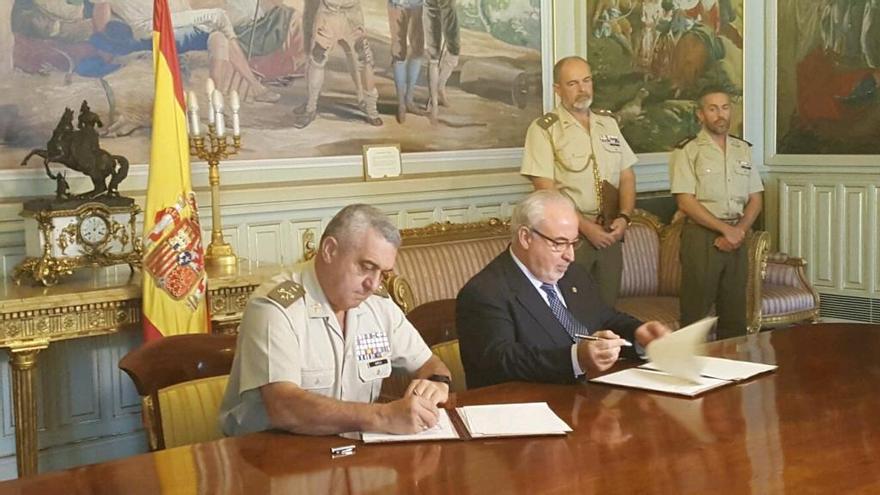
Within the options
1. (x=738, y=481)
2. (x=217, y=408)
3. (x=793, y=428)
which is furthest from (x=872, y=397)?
(x=217, y=408)

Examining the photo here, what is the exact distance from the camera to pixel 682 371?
127 inches

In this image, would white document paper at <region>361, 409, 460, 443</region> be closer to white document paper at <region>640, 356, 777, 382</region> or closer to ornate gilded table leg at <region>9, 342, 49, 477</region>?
white document paper at <region>640, 356, 777, 382</region>

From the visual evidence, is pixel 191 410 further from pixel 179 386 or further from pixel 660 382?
pixel 660 382

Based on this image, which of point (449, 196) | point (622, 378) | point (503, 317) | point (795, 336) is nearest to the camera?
point (622, 378)

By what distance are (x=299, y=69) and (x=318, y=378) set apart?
10.8 feet

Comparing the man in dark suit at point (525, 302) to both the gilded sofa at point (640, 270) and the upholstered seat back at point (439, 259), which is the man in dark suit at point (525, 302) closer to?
the gilded sofa at point (640, 270)

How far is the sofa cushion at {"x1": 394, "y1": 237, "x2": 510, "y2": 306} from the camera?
597 centimetres

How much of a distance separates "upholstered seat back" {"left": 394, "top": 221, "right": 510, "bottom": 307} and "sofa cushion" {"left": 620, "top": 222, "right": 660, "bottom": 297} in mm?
1142

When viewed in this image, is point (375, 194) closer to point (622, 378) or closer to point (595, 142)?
point (595, 142)

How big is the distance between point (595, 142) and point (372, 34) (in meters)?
1.48

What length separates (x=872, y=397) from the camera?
121 inches

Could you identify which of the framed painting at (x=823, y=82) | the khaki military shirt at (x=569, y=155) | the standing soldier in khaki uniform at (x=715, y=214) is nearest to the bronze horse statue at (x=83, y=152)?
the khaki military shirt at (x=569, y=155)

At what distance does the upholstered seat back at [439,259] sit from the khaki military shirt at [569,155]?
62cm

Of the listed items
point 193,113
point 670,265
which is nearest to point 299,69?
point 193,113
